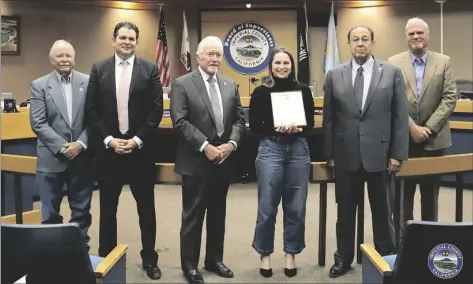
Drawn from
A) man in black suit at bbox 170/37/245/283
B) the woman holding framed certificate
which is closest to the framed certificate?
the woman holding framed certificate

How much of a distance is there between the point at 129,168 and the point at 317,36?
704 centimetres

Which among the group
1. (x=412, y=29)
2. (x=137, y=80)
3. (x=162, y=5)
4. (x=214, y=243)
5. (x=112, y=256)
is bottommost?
(x=214, y=243)

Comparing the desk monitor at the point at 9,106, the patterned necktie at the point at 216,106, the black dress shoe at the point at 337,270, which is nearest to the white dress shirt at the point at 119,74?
the patterned necktie at the point at 216,106

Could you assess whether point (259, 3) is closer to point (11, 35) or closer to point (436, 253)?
point (11, 35)

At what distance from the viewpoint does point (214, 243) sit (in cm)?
310

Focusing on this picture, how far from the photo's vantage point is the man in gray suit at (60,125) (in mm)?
2980

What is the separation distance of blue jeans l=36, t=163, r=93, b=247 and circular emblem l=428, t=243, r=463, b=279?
6.87 ft

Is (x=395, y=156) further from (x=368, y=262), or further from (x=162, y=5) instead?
(x=162, y=5)

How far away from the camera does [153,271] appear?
3082mm

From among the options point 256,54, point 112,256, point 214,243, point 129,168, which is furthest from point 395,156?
point 256,54

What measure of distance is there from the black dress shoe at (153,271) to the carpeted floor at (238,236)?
1.4 inches

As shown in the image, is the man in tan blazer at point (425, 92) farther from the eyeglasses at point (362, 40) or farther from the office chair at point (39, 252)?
the office chair at point (39, 252)

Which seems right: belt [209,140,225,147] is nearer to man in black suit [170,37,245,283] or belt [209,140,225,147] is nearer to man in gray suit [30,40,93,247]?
man in black suit [170,37,245,283]

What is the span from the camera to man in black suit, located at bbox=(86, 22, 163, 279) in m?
2.85
